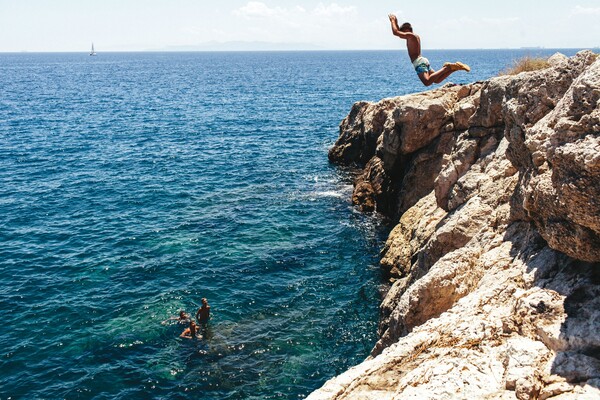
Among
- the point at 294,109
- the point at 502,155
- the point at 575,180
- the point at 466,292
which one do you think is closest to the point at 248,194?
the point at 502,155

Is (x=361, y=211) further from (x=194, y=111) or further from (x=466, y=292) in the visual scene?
(x=194, y=111)

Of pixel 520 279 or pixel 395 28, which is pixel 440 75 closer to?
pixel 395 28

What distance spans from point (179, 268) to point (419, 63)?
61.7 ft

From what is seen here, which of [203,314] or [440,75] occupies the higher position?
[440,75]

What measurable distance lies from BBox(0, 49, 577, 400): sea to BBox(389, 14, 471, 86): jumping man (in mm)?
12226

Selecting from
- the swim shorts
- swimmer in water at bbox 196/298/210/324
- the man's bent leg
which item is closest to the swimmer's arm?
the swim shorts

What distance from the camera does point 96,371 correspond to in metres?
20.4

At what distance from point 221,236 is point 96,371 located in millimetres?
14436

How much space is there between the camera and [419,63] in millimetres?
19500

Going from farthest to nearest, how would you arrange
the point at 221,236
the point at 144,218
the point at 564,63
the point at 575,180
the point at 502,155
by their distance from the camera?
the point at 144,218
the point at 221,236
the point at 502,155
the point at 564,63
the point at 575,180

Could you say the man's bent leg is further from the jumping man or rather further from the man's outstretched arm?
the man's outstretched arm

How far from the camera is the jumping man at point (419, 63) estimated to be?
18953 millimetres

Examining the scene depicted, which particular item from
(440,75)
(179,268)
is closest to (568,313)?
(440,75)

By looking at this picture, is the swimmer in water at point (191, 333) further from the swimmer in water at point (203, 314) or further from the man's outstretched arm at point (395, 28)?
the man's outstretched arm at point (395, 28)
